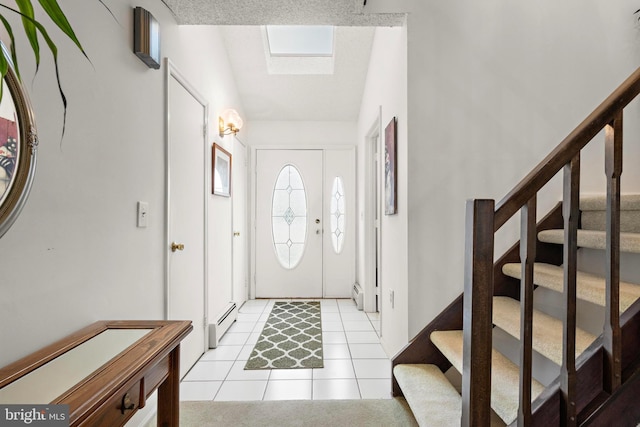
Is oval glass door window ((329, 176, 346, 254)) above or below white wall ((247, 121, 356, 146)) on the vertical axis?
below

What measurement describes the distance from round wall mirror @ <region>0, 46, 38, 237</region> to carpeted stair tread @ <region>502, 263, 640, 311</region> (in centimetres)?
196

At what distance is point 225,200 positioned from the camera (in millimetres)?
3432

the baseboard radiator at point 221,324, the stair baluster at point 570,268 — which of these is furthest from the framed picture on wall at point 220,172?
the stair baluster at point 570,268

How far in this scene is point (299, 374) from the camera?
236 cm

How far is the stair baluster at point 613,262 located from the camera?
108cm

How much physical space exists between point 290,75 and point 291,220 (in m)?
1.79

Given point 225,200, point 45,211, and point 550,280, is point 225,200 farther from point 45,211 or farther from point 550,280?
point 550,280

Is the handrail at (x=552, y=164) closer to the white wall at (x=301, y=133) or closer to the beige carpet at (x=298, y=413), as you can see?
the beige carpet at (x=298, y=413)

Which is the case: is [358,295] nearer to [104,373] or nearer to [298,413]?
[298,413]

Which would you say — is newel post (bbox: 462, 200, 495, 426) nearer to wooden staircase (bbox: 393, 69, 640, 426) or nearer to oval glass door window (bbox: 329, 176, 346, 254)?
wooden staircase (bbox: 393, 69, 640, 426)

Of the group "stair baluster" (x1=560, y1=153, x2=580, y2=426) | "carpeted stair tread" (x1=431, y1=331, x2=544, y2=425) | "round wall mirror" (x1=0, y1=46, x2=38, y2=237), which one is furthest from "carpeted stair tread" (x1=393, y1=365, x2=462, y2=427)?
"round wall mirror" (x1=0, y1=46, x2=38, y2=237)

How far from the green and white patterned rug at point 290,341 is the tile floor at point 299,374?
63mm

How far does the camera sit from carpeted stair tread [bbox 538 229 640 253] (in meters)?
1.32

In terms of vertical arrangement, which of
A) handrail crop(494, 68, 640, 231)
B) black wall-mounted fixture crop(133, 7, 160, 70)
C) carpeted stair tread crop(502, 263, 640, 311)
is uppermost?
black wall-mounted fixture crop(133, 7, 160, 70)
